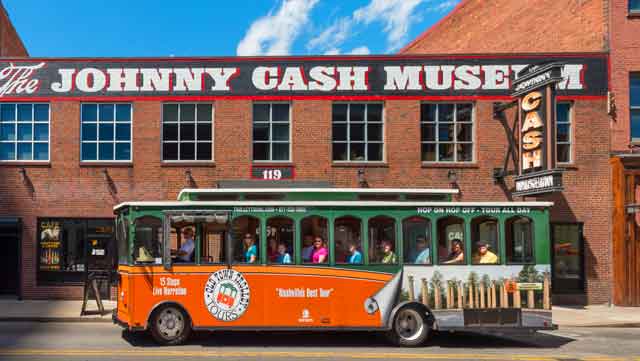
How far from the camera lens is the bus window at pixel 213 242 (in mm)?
10781

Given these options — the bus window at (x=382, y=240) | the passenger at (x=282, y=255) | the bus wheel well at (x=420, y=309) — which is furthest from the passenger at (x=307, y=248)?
the bus wheel well at (x=420, y=309)

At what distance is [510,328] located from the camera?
10844mm

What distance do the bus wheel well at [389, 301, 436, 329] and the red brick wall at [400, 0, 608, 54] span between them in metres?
11.9

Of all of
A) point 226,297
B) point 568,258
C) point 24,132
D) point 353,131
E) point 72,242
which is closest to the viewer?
point 226,297

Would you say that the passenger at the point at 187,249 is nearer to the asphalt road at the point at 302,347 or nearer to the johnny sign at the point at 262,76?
the asphalt road at the point at 302,347

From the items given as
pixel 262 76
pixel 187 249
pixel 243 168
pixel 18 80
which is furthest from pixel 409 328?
pixel 18 80

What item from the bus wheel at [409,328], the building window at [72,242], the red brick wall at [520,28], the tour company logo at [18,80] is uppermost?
the red brick wall at [520,28]

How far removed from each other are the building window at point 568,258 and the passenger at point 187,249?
12.0m

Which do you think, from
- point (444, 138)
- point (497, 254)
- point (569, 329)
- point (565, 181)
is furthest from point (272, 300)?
point (565, 181)

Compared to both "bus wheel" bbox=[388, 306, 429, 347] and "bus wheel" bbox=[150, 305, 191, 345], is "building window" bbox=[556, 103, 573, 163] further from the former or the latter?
"bus wheel" bbox=[150, 305, 191, 345]

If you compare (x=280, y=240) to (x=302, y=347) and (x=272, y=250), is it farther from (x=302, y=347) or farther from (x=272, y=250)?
(x=302, y=347)

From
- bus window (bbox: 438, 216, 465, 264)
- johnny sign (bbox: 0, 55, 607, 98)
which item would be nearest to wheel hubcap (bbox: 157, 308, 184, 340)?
bus window (bbox: 438, 216, 465, 264)

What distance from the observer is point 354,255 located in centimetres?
1091

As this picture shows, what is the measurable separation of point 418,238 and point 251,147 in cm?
887
